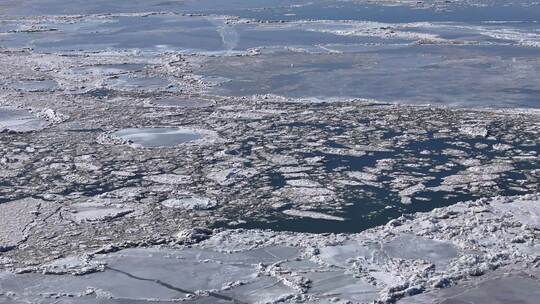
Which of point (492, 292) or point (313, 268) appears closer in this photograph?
point (492, 292)

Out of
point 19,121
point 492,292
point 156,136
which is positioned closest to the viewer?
point 492,292

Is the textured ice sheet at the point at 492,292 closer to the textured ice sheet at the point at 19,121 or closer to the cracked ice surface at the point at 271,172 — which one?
the cracked ice surface at the point at 271,172

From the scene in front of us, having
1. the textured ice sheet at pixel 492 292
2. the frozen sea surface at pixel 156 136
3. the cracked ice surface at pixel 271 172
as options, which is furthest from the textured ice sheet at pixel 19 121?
the textured ice sheet at pixel 492 292

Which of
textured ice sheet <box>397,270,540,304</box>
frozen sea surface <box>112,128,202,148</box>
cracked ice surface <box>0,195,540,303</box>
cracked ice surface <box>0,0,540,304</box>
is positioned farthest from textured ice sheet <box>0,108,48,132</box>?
textured ice sheet <box>397,270,540,304</box>

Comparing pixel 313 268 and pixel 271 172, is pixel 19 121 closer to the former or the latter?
pixel 271 172

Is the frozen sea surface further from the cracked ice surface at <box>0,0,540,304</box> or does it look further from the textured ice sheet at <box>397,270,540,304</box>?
the textured ice sheet at <box>397,270,540,304</box>

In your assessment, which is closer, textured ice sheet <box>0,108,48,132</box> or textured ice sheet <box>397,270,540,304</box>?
textured ice sheet <box>397,270,540,304</box>

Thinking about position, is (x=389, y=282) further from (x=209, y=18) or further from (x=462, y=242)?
(x=209, y=18)

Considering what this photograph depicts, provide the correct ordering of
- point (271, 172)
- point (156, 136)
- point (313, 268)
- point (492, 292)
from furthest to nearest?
point (156, 136) → point (271, 172) → point (313, 268) → point (492, 292)

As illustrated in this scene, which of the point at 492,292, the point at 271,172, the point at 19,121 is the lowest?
the point at 492,292

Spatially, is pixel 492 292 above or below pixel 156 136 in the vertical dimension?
below

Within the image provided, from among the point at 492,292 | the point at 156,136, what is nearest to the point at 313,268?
the point at 492,292
